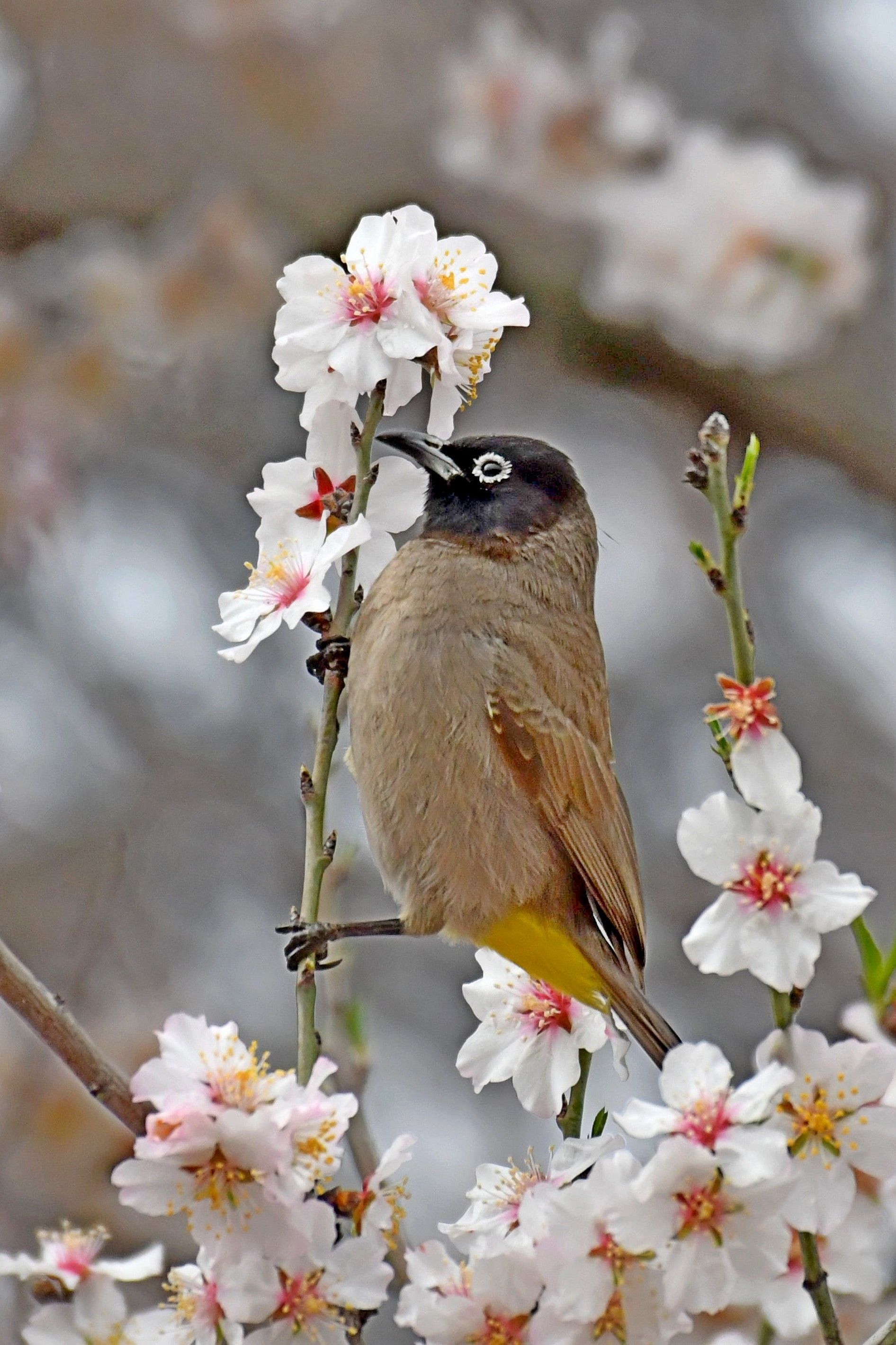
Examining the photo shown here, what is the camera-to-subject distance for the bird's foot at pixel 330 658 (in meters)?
2.80

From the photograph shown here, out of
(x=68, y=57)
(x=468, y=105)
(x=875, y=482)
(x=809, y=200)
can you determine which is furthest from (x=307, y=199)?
(x=875, y=482)

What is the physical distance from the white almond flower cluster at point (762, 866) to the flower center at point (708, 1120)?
0.49ft

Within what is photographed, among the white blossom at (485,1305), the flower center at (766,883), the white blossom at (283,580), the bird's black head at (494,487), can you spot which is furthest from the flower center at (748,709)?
the bird's black head at (494,487)

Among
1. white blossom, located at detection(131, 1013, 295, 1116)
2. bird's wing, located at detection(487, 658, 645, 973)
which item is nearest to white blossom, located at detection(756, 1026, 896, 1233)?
white blossom, located at detection(131, 1013, 295, 1116)

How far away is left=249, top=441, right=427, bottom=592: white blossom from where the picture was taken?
2.47m

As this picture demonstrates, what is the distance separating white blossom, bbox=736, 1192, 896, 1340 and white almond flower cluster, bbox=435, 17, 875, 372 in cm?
401

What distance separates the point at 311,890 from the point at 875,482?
14.5 feet

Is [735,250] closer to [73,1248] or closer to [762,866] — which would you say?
[762,866]

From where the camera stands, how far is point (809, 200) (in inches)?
213

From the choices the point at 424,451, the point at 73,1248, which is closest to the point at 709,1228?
the point at 73,1248

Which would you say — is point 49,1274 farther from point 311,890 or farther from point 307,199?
point 307,199

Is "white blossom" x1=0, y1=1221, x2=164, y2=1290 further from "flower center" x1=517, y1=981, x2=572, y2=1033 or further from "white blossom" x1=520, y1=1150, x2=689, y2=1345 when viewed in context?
"flower center" x1=517, y1=981, x2=572, y2=1033

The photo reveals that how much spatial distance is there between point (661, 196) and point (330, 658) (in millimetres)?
3350

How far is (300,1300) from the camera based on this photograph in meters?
1.94
